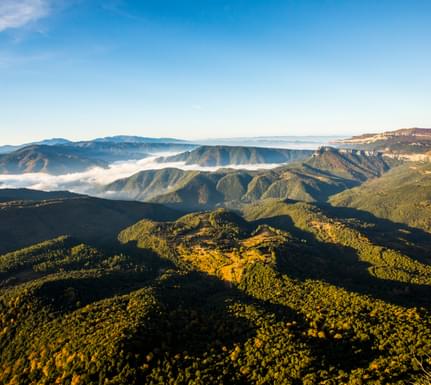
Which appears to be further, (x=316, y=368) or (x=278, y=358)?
(x=278, y=358)

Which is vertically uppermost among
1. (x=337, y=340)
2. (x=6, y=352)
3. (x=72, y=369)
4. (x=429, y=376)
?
(x=429, y=376)

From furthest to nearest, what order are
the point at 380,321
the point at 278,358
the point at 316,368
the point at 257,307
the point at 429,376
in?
the point at 257,307, the point at 380,321, the point at 278,358, the point at 316,368, the point at 429,376

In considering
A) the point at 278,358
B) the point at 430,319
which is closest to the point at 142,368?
the point at 278,358

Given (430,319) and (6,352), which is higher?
(430,319)

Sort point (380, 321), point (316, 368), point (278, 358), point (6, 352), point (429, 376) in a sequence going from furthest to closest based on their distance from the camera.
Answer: point (6, 352), point (380, 321), point (278, 358), point (316, 368), point (429, 376)

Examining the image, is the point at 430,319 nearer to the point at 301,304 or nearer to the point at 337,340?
the point at 337,340

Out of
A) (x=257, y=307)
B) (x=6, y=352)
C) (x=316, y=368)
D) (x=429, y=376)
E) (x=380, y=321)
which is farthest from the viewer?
(x=257, y=307)

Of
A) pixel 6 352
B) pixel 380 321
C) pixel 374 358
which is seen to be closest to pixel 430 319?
pixel 380 321

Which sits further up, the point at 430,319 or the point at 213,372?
the point at 430,319

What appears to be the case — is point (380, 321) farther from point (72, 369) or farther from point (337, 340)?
point (72, 369)
